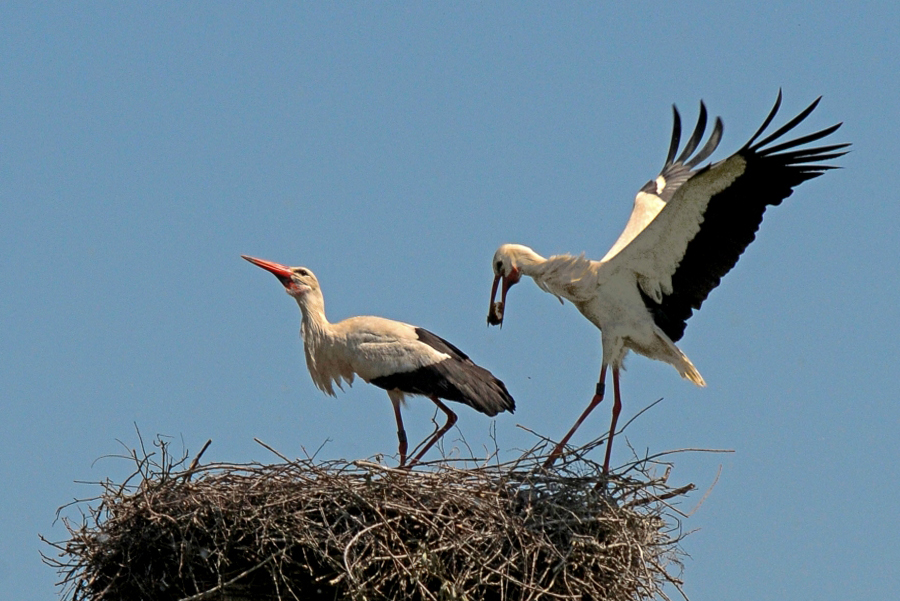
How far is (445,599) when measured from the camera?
672 centimetres

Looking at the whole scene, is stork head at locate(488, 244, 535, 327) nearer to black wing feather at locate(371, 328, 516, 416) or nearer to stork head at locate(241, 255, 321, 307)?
black wing feather at locate(371, 328, 516, 416)

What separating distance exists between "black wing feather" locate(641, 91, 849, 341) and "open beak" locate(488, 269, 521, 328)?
37.6 inches

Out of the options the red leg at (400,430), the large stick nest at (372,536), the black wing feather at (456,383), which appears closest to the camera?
the large stick nest at (372,536)

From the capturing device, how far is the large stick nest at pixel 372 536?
679cm

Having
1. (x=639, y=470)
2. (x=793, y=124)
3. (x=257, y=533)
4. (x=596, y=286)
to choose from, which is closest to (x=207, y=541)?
(x=257, y=533)

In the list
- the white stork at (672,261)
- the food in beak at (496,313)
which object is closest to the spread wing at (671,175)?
the white stork at (672,261)

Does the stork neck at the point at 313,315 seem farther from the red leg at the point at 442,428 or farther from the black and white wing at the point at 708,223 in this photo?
the black and white wing at the point at 708,223

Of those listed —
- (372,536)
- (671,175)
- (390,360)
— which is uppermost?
(671,175)

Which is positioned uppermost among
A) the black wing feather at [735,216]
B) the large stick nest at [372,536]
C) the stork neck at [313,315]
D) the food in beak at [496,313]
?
the stork neck at [313,315]

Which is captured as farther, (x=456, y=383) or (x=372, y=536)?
(x=456, y=383)

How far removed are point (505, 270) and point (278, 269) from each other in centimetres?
172

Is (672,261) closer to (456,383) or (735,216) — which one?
(735,216)

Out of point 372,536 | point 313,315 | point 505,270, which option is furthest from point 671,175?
point 372,536

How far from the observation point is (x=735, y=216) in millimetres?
8070
